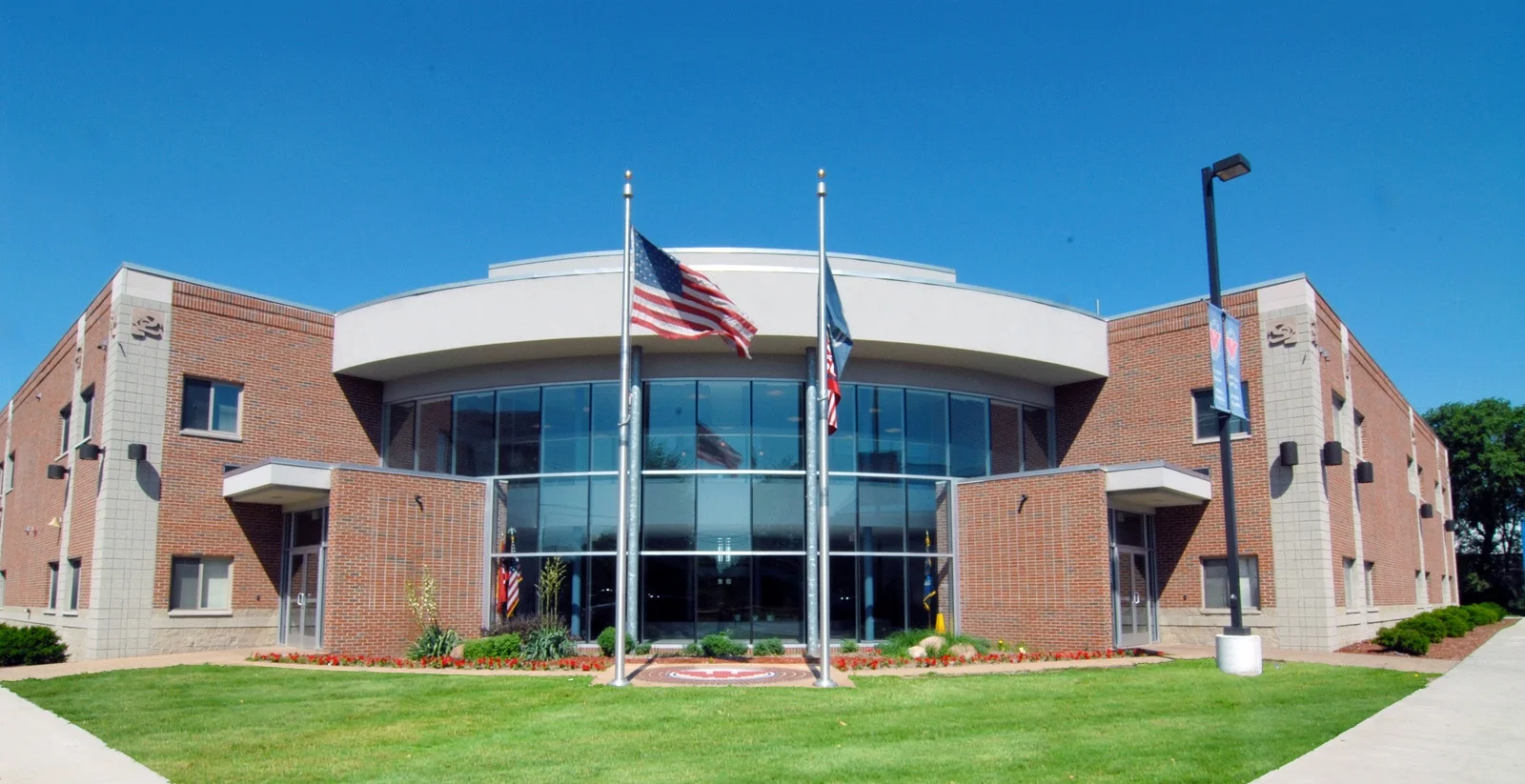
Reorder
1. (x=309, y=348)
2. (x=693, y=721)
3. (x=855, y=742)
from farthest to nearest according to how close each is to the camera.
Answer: (x=309, y=348) → (x=693, y=721) → (x=855, y=742)

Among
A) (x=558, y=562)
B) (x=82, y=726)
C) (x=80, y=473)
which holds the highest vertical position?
(x=80, y=473)

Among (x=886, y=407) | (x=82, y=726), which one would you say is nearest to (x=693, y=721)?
(x=82, y=726)

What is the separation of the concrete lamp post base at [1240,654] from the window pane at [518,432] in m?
14.1

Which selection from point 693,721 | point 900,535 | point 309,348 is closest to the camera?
point 693,721

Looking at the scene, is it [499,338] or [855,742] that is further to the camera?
[499,338]

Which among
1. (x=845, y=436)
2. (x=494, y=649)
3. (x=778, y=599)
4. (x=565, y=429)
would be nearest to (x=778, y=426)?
(x=845, y=436)

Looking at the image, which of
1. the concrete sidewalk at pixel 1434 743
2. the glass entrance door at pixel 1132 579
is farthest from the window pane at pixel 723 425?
the concrete sidewalk at pixel 1434 743

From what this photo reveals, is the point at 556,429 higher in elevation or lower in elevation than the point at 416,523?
higher

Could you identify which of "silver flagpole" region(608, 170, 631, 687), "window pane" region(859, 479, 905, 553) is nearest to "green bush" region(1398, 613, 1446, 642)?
"window pane" region(859, 479, 905, 553)

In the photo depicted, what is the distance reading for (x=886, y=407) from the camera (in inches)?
997

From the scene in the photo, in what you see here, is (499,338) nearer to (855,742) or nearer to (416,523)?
(416,523)

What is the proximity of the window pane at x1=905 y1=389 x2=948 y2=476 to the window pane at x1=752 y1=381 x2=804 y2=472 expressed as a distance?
1805 mm

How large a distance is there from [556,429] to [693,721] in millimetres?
12942

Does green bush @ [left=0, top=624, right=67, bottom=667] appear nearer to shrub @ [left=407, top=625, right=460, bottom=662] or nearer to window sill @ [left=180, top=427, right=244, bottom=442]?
window sill @ [left=180, top=427, right=244, bottom=442]
